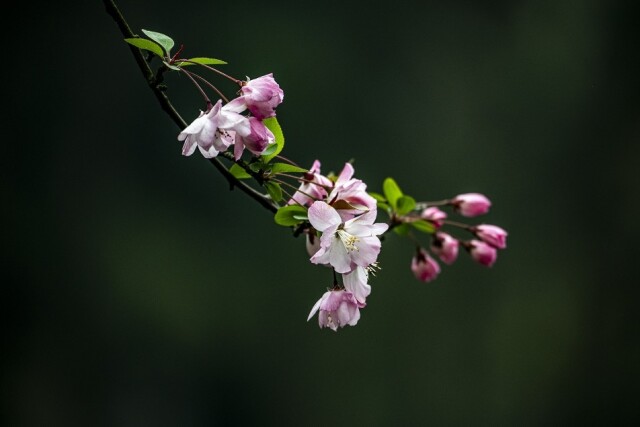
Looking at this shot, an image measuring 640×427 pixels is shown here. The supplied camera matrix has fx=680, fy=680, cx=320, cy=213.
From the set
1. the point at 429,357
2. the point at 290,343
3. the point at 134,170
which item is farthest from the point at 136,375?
the point at 429,357

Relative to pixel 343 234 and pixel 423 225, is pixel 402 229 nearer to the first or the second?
pixel 423 225

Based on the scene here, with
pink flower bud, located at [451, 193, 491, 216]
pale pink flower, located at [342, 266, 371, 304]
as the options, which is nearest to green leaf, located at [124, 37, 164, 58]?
pale pink flower, located at [342, 266, 371, 304]

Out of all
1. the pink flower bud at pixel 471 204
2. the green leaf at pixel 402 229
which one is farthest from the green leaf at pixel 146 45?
the pink flower bud at pixel 471 204

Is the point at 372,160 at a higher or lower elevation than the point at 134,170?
higher

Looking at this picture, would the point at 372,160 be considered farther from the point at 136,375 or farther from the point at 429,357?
the point at 136,375

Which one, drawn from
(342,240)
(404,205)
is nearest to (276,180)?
(342,240)

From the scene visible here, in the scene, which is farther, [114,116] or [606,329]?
[606,329]

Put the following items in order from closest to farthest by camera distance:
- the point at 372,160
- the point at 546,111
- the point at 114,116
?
1. the point at 114,116
2. the point at 372,160
3. the point at 546,111

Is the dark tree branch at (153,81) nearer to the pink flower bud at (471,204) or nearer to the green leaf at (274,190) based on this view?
the green leaf at (274,190)
